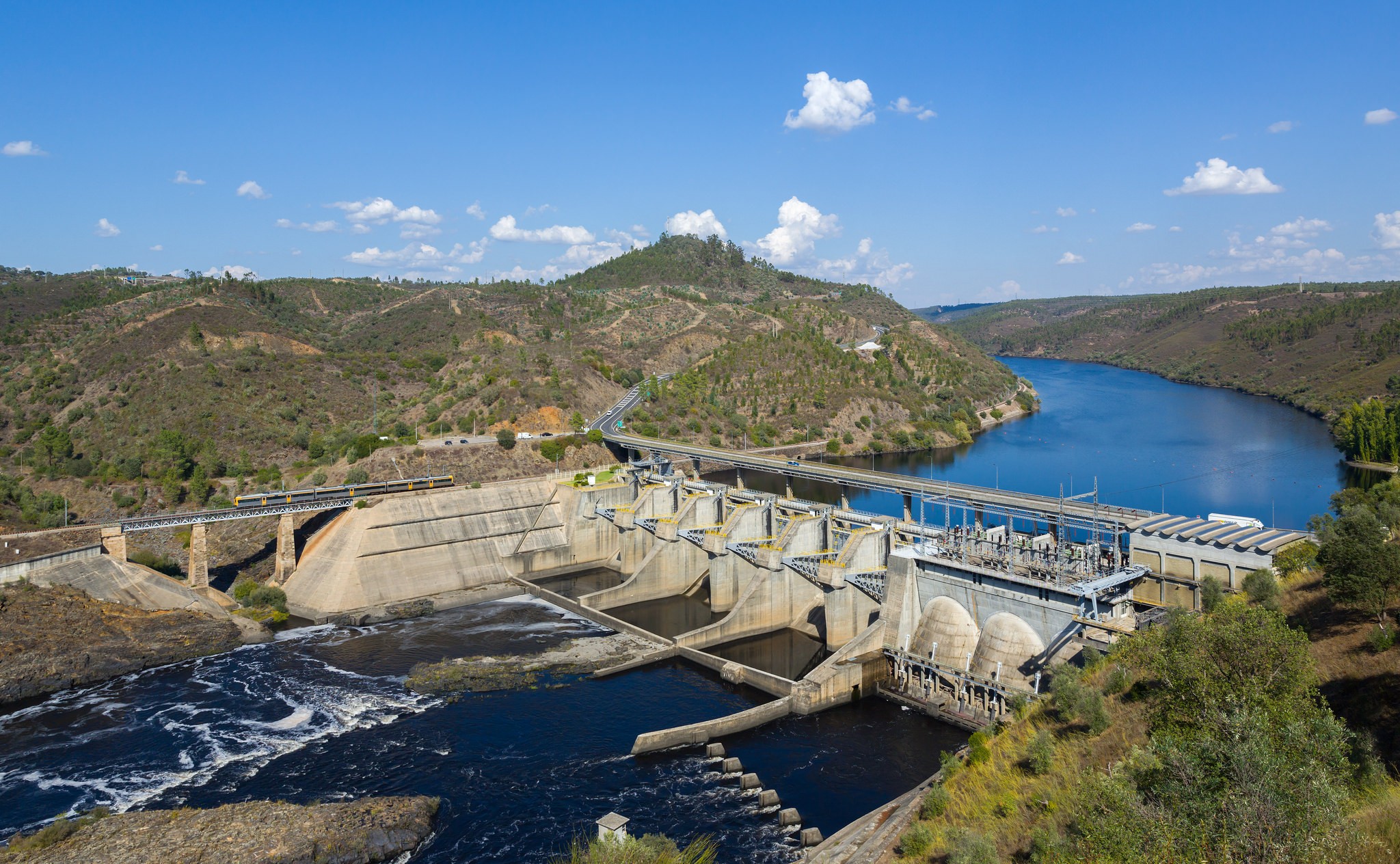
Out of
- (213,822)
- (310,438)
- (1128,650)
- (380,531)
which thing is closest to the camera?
(1128,650)

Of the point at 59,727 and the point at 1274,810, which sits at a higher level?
the point at 1274,810

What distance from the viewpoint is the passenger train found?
6394 cm

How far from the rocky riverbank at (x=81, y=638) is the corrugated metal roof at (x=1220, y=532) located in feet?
178

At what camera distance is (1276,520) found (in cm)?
7069

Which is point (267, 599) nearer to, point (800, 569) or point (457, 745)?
Answer: point (457, 745)

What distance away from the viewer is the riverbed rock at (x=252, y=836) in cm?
2738

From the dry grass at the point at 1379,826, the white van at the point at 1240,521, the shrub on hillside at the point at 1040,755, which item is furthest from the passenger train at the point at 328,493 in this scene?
the dry grass at the point at 1379,826

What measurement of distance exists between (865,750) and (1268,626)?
21740mm

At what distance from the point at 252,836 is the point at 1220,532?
43.4 metres

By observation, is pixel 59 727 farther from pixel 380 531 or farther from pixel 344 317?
pixel 344 317

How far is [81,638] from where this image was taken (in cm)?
4769

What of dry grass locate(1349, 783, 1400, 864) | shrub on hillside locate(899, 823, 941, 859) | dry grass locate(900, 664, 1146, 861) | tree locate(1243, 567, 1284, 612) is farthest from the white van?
dry grass locate(1349, 783, 1400, 864)

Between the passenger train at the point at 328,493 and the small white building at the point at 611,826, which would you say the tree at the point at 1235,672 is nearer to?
the small white building at the point at 611,826

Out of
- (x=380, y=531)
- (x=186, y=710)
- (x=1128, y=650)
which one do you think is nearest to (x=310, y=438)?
(x=380, y=531)
